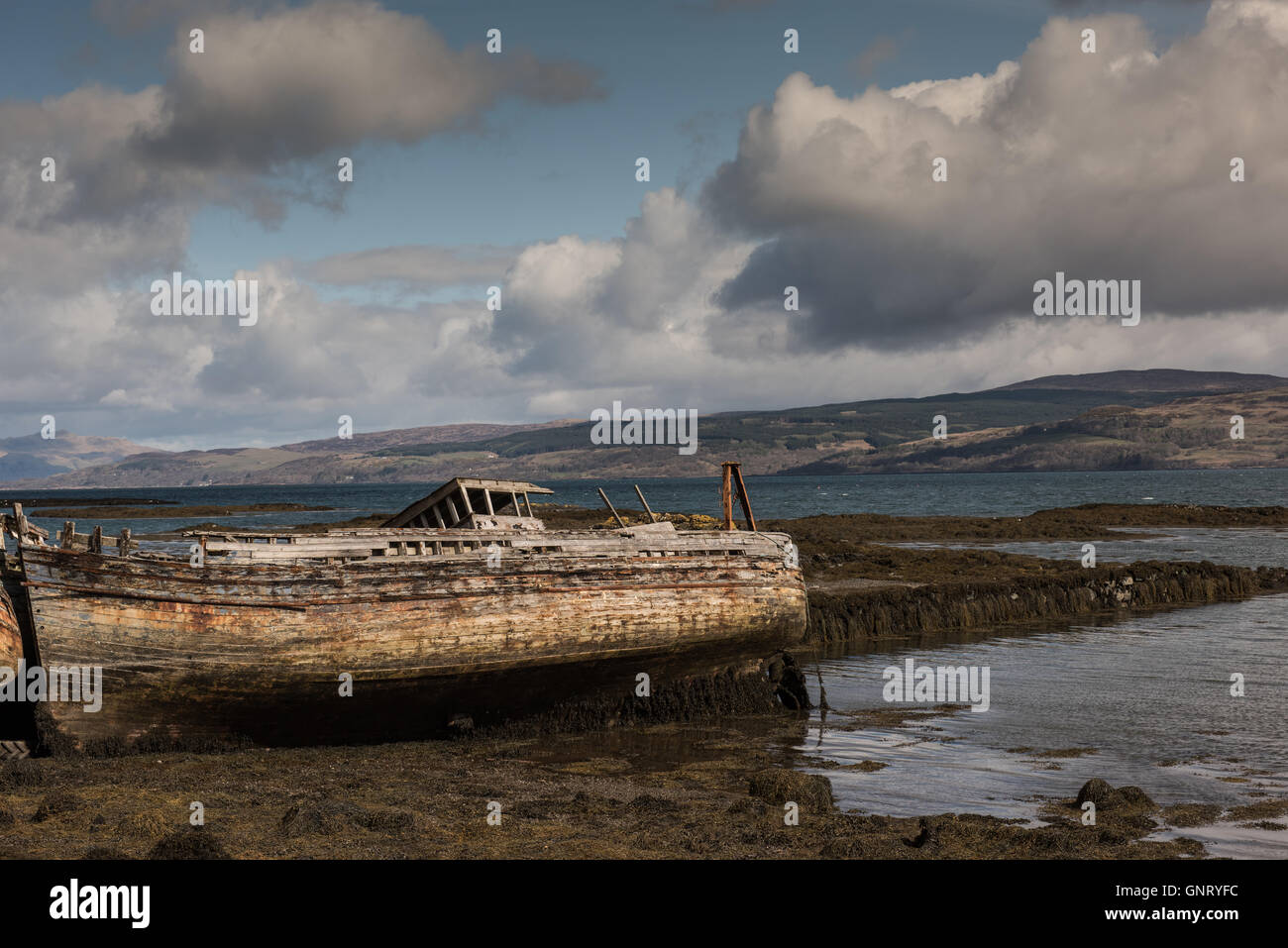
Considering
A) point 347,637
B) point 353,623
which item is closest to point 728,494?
point 353,623

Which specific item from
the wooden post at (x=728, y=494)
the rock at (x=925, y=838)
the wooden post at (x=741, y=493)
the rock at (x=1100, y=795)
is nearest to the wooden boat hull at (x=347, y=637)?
the wooden post at (x=741, y=493)

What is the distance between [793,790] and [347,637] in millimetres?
7607

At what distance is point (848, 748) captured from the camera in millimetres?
18281

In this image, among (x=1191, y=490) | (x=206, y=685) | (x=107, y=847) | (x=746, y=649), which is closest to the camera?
(x=107, y=847)

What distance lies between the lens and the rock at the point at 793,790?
14023mm

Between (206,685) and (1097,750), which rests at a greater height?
(206,685)

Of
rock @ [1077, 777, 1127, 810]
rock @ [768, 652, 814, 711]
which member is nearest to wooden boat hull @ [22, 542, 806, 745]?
rock @ [768, 652, 814, 711]

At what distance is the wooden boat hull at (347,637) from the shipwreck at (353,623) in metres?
0.03

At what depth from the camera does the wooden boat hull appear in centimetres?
1611

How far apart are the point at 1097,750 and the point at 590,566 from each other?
→ 935 cm

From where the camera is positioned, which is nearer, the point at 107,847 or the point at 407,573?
the point at 107,847
